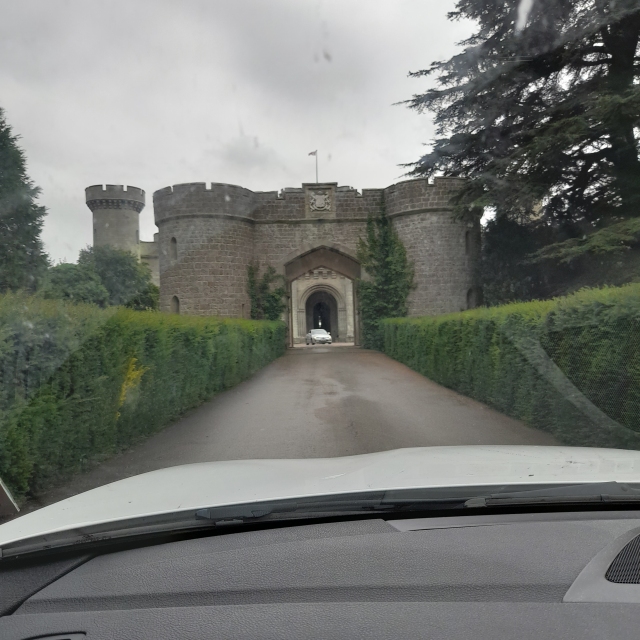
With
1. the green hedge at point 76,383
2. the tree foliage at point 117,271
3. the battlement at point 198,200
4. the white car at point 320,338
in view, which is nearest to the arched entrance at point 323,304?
the white car at point 320,338

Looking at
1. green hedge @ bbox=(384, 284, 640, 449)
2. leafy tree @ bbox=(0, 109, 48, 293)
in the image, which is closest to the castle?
leafy tree @ bbox=(0, 109, 48, 293)

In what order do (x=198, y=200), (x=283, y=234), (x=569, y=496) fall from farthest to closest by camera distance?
(x=283, y=234) → (x=198, y=200) → (x=569, y=496)

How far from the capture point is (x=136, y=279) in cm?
3603

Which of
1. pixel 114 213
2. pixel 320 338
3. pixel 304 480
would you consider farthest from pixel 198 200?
pixel 304 480

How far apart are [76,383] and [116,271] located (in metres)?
31.1

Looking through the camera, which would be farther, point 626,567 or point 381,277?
point 381,277

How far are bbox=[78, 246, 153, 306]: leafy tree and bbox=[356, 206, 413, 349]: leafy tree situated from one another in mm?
14370

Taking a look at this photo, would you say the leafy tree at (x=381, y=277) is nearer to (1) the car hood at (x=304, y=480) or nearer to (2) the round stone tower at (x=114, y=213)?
(2) the round stone tower at (x=114, y=213)

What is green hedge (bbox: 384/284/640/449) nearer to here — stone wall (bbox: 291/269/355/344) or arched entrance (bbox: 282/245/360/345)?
arched entrance (bbox: 282/245/360/345)

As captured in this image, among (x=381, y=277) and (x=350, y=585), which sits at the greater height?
(x=381, y=277)

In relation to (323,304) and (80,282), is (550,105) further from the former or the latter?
(323,304)

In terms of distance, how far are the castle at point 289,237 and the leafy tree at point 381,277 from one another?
14.8 inches

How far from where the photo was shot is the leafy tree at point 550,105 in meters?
14.4

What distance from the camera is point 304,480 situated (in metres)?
2.79
